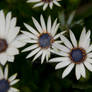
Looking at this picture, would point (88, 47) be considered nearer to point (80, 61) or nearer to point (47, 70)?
point (80, 61)

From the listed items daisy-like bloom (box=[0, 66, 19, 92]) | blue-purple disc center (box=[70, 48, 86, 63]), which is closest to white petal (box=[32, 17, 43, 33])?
blue-purple disc center (box=[70, 48, 86, 63])

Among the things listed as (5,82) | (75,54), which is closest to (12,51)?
(5,82)

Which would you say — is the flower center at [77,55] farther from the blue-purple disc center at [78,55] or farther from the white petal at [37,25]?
the white petal at [37,25]

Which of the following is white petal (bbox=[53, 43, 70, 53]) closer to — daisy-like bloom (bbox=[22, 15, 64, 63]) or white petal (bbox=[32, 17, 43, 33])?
daisy-like bloom (bbox=[22, 15, 64, 63])

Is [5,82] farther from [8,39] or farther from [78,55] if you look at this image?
[78,55]

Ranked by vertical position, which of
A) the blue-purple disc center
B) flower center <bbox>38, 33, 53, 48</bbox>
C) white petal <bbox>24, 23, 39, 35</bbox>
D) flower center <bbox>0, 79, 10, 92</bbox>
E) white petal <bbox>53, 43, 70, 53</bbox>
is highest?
white petal <bbox>24, 23, 39, 35</bbox>

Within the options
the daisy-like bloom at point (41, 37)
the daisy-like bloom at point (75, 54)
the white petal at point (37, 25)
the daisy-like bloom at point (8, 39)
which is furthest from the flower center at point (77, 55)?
the daisy-like bloom at point (8, 39)
